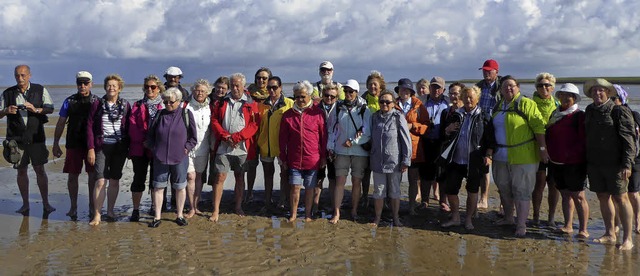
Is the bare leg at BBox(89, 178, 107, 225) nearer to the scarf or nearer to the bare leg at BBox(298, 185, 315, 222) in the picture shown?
the bare leg at BBox(298, 185, 315, 222)

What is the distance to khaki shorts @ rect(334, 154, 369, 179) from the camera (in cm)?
745

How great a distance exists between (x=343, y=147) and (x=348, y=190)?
285 centimetres

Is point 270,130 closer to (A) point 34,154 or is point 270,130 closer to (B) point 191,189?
(B) point 191,189

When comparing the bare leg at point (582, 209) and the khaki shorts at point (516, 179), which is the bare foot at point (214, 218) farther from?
the bare leg at point (582, 209)

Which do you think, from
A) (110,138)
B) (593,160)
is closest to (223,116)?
(110,138)

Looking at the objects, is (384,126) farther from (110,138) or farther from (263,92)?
(110,138)

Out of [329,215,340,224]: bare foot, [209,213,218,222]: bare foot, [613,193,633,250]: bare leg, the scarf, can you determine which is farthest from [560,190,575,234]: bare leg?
[209,213,218,222]: bare foot

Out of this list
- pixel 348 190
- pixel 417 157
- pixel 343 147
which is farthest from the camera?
pixel 348 190

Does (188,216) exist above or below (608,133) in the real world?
below

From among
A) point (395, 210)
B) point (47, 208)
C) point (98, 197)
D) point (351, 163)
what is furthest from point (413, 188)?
point (47, 208)

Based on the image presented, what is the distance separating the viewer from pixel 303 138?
288 inches

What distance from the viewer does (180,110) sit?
7.16 m

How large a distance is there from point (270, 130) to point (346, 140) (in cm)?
128

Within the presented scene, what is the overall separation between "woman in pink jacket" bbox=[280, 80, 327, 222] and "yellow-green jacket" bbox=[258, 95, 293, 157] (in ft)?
1.03
